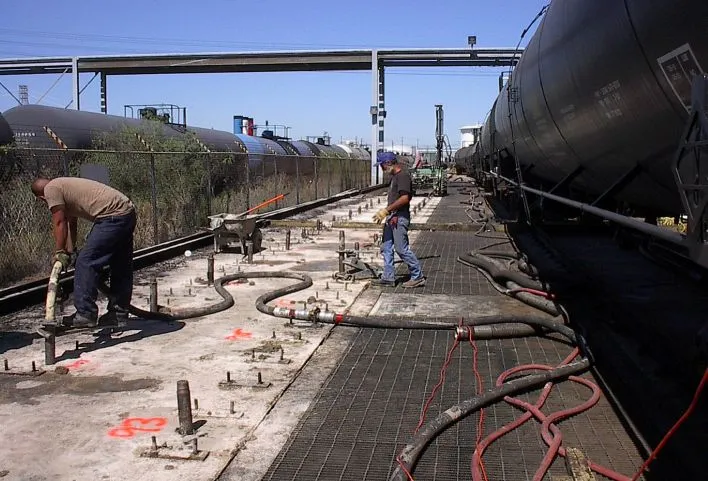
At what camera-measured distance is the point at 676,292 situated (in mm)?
7781

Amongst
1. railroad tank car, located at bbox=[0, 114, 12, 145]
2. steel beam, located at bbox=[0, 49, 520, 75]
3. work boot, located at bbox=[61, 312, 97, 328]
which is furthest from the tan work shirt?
steel beam, located at bbox=[0, 49, 520, 75]

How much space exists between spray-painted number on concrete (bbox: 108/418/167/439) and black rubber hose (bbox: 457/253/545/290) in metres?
4.91

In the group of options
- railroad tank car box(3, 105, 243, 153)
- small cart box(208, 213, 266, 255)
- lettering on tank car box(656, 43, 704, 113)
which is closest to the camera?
lettering on tank car box(656, 43, 704, 113)

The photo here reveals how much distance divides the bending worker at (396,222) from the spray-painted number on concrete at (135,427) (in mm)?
4621

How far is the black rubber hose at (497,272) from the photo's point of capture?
7809 millimetres

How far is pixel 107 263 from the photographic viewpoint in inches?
233

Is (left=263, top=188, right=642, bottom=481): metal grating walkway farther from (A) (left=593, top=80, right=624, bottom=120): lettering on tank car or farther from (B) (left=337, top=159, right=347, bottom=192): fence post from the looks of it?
(B) (left=337, top=159, right=347, bottom=192): fence post

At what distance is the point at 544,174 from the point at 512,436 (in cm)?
A: 535

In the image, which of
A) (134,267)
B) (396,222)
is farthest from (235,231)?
(396,222)

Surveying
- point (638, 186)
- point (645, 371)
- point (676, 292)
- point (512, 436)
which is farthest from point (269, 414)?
point (676, 292)

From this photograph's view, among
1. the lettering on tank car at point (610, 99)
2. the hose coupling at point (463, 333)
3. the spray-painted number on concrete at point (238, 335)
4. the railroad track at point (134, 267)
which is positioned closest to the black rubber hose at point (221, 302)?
the spray-painted number on concrete at point (238, 335)

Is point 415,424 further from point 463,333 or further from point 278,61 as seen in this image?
point 278,61

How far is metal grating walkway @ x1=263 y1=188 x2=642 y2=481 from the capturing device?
3637 mm

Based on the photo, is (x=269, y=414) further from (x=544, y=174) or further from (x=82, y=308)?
(x=544, y=174)
